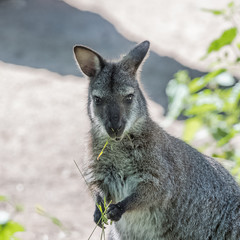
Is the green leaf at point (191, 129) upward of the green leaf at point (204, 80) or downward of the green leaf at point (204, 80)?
downward

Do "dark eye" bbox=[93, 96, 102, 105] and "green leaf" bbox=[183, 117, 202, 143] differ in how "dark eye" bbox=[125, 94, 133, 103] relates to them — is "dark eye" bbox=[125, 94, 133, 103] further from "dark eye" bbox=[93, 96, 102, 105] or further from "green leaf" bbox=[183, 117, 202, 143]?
"green leaf" bbox=[183, 117, 202, 143]

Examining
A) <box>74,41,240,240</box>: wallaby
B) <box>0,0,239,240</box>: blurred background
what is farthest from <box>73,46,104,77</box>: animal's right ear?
<box>0,0,239,240</box>: blurred background

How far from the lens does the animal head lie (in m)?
4.10

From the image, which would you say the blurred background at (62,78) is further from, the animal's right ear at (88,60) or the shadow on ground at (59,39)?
the animal's right ear at (88,60)

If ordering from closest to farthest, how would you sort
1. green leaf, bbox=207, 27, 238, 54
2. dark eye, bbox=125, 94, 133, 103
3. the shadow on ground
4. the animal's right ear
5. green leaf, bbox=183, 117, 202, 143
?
dark eye, bbox=125, 94, 133, 103
the animal's right ear
green leaf, bbox=207, 27, 238, 54
green leaf, bbox=183, 117, 202, 143
the shadow on ground

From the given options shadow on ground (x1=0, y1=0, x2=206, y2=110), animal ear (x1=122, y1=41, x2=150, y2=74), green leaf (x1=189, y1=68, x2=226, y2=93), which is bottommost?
shadow on ground (x1=0, y1=0, x2=206, y2=110)

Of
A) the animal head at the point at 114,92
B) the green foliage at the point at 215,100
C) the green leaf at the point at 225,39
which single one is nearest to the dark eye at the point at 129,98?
the animal head at the point at 114,92

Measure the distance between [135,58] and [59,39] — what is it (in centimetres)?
773

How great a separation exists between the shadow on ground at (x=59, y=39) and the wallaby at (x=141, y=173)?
14.9 ft

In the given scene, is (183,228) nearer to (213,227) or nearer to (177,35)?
(213,227)

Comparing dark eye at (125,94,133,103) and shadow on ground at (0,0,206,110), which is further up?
dark eye at (125,94,133,103)

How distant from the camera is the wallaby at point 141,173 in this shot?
4.19 metres

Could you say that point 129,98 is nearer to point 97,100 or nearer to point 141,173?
point 97,100

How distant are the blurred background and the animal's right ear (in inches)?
18.6
